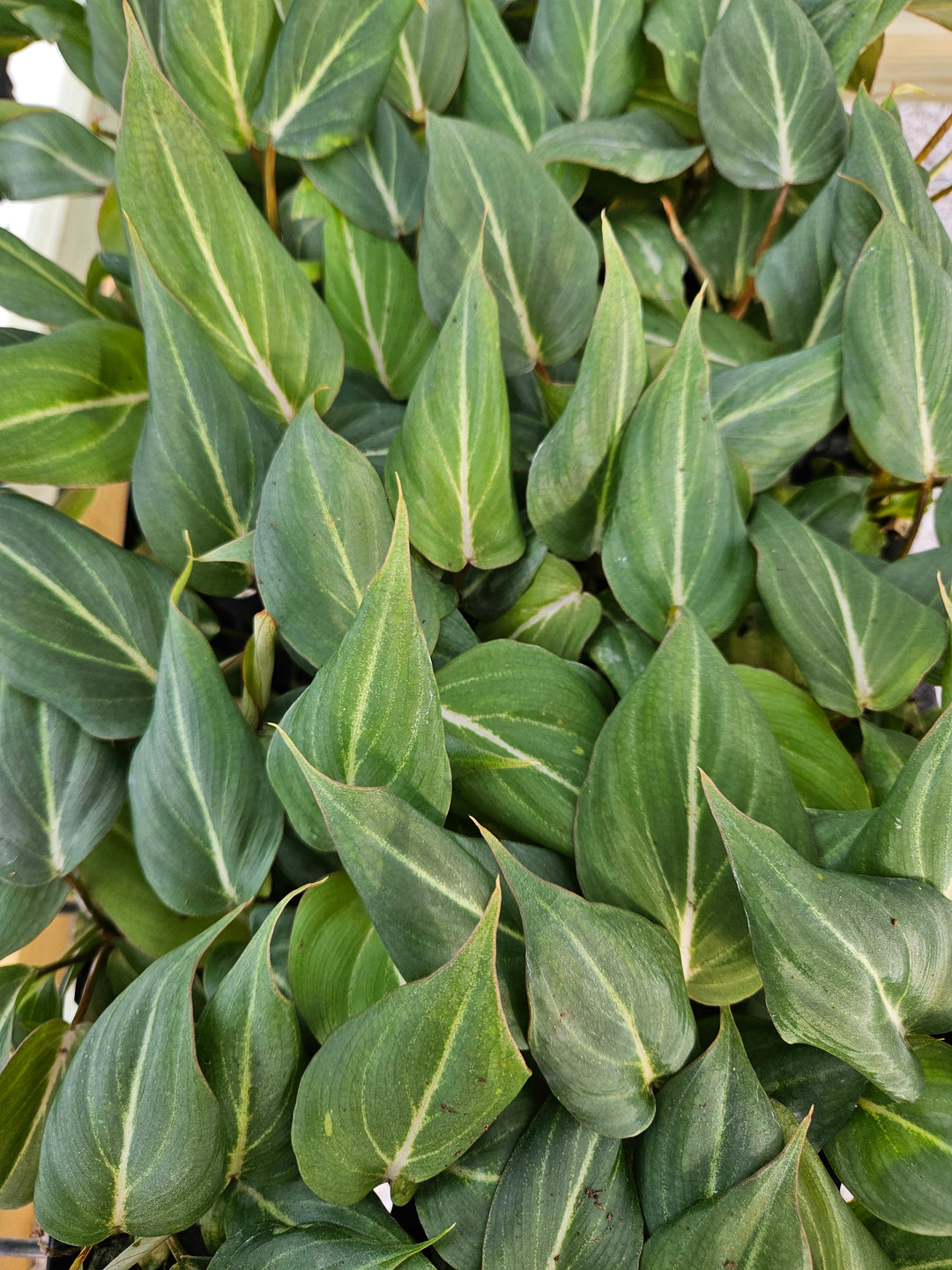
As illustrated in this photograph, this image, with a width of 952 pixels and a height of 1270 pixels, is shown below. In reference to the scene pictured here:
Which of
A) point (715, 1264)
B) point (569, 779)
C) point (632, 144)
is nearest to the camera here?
point (715, 1264)

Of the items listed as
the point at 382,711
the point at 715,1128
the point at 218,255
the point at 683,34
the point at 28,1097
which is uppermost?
the point at 683,34

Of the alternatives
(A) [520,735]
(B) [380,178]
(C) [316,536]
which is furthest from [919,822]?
(B) [380,178]

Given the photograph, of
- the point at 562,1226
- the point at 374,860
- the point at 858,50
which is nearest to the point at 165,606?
the point at 374,860

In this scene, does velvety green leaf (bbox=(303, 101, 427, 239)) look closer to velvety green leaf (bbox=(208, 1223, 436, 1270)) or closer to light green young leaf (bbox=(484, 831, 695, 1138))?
light green young leaf (bbox=(484, 831, 695, 1138))

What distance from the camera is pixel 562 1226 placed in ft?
1.08

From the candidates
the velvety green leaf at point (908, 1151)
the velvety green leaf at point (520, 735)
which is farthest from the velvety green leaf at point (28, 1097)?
the velvety green leaf at point (908, 1151)

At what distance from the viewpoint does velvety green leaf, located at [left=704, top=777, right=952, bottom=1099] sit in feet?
1.00

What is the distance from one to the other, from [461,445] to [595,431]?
69mm

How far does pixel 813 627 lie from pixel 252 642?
0.92ft

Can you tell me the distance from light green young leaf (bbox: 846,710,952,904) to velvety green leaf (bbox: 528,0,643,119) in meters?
0.49

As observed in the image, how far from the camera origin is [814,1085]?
14.2 inches

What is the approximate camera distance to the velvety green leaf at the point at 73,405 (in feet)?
1.46

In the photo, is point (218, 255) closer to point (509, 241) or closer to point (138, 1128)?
point (509, 241)

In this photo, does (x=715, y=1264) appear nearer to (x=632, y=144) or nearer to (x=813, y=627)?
(x=813, y=627)
